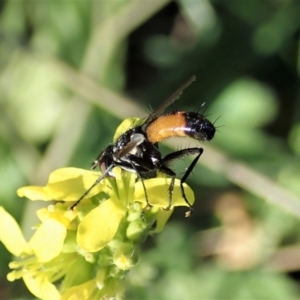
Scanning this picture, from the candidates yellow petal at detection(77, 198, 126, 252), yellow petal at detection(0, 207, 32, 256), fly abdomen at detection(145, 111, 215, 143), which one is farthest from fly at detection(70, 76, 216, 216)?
yellow petal at detection(0, 207, 32, 256)

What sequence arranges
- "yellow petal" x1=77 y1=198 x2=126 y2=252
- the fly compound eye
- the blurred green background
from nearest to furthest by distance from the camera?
1. "yellow petal" x1=77 y1=198 x2=126 y2=252
2. the fly compound eye
3. the blurred green background

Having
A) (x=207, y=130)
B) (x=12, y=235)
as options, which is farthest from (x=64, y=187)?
(x=207, y=130)

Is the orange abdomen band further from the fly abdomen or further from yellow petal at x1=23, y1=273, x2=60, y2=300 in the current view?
yellow petal at x1=23, y1=273, x2=60, y2=300

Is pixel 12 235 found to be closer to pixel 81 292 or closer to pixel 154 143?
pixel 81 292

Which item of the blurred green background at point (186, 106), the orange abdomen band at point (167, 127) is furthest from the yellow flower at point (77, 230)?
the blurred green background at point (186, 106)

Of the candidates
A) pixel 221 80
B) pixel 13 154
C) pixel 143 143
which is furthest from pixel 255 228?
pixel 143 143

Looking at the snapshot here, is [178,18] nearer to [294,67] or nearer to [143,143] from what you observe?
[294,67]
